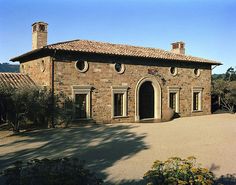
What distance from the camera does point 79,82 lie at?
17359 millimetres

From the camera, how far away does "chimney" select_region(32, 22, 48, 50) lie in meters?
18.4

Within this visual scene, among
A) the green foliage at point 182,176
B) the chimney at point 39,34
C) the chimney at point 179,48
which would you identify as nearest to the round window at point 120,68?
the chimney at point 39,34

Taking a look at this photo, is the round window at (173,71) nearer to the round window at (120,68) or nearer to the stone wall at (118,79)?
the stone wall at (118,79)

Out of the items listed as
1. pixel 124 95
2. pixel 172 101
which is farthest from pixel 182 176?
pixel 172 101

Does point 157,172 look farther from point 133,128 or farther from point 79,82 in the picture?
point 79,82

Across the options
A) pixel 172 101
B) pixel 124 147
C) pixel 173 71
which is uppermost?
pixel 173 71

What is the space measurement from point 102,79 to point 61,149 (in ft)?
26.2

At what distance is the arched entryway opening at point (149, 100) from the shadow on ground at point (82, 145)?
5746 millimetres

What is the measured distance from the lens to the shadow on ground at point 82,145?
31.3 feet

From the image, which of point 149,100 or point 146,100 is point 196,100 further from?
point 146,100

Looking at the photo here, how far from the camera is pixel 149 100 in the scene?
71.3ft

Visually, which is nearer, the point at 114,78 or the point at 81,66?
the point at 81,66

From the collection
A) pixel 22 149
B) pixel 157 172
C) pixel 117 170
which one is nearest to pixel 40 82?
pixel 22 149

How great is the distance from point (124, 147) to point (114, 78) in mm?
7957
